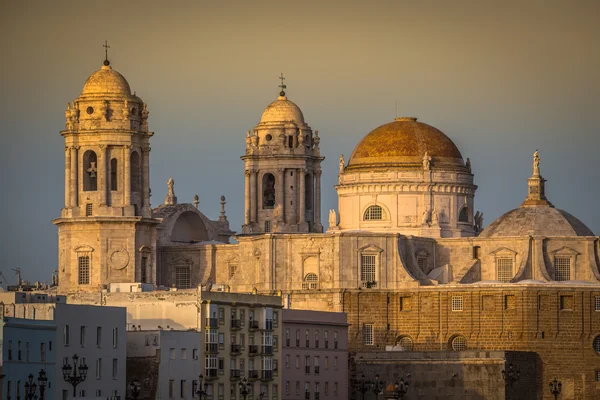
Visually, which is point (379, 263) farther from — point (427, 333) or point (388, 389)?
point (388, 389)

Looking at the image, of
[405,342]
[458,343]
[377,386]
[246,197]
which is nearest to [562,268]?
[458,343]

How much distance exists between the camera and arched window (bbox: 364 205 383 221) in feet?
593

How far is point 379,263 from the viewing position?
169750mm

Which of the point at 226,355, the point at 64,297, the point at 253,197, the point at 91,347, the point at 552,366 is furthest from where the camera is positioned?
the point at 253,197

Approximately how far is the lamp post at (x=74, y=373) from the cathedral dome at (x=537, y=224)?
51.2m

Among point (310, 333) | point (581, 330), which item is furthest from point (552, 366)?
point (310, 333)

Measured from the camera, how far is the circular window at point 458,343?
168250 mm

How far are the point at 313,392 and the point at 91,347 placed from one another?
23.9 meters

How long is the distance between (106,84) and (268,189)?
18.1 metres

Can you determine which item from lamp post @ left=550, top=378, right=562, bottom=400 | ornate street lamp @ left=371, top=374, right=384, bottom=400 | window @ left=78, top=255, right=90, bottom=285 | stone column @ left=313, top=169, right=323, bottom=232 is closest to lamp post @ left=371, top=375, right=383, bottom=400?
ornate street lamp @ left=371, top=374, right=384, bottom=400

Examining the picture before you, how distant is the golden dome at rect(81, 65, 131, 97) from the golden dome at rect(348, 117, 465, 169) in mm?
18940

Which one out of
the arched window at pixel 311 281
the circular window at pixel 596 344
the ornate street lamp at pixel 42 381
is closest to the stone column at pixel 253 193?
the arched window at pixel 311 281

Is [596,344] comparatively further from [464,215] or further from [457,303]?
[464,215]

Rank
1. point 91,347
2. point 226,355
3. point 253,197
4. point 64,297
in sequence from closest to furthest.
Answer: point 91,347 < point 226,355 < point 64,297 < point 253,197
